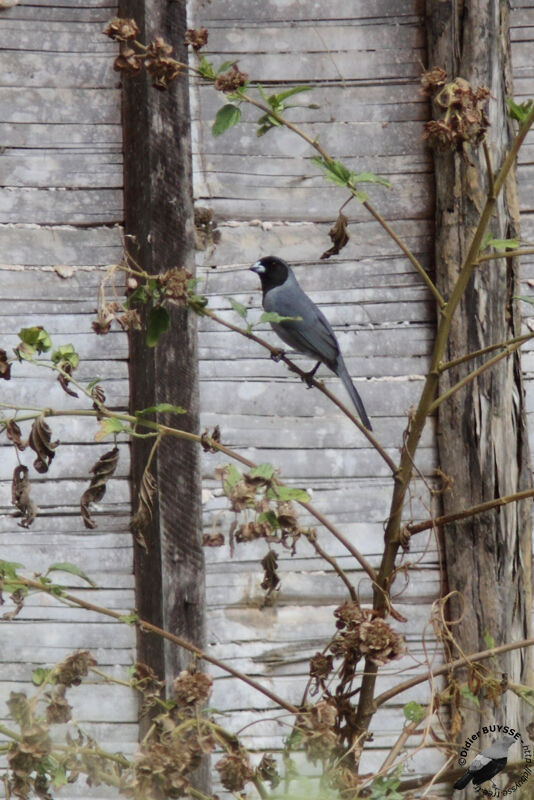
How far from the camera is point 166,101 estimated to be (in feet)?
8.43

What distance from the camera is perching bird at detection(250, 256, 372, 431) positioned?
255 cm

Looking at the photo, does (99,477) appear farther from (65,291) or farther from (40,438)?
(65,291)

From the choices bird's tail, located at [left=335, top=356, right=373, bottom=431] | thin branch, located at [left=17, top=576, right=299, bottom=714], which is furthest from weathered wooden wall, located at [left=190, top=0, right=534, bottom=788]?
thin branch, located at [left=17, top=576, right=299, bottom=714]

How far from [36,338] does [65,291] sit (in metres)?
1.13

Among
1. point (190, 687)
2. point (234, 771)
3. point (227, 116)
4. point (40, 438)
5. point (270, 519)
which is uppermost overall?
point (227, 116)

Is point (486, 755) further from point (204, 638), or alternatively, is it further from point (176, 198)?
point (176, 198)

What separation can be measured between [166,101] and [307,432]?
893mm

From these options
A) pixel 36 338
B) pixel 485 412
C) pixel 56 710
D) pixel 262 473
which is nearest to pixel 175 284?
pixel 36 338

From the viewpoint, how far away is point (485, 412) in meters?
2.54

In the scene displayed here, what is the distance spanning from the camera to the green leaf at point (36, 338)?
151cm

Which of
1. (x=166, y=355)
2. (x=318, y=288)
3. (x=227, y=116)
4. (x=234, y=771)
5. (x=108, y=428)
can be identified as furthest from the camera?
(x=318, y=288)

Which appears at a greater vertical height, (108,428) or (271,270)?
(271,270)

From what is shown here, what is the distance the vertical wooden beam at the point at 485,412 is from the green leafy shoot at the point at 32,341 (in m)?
1.29

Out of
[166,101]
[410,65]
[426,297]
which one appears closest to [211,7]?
[166,101]
